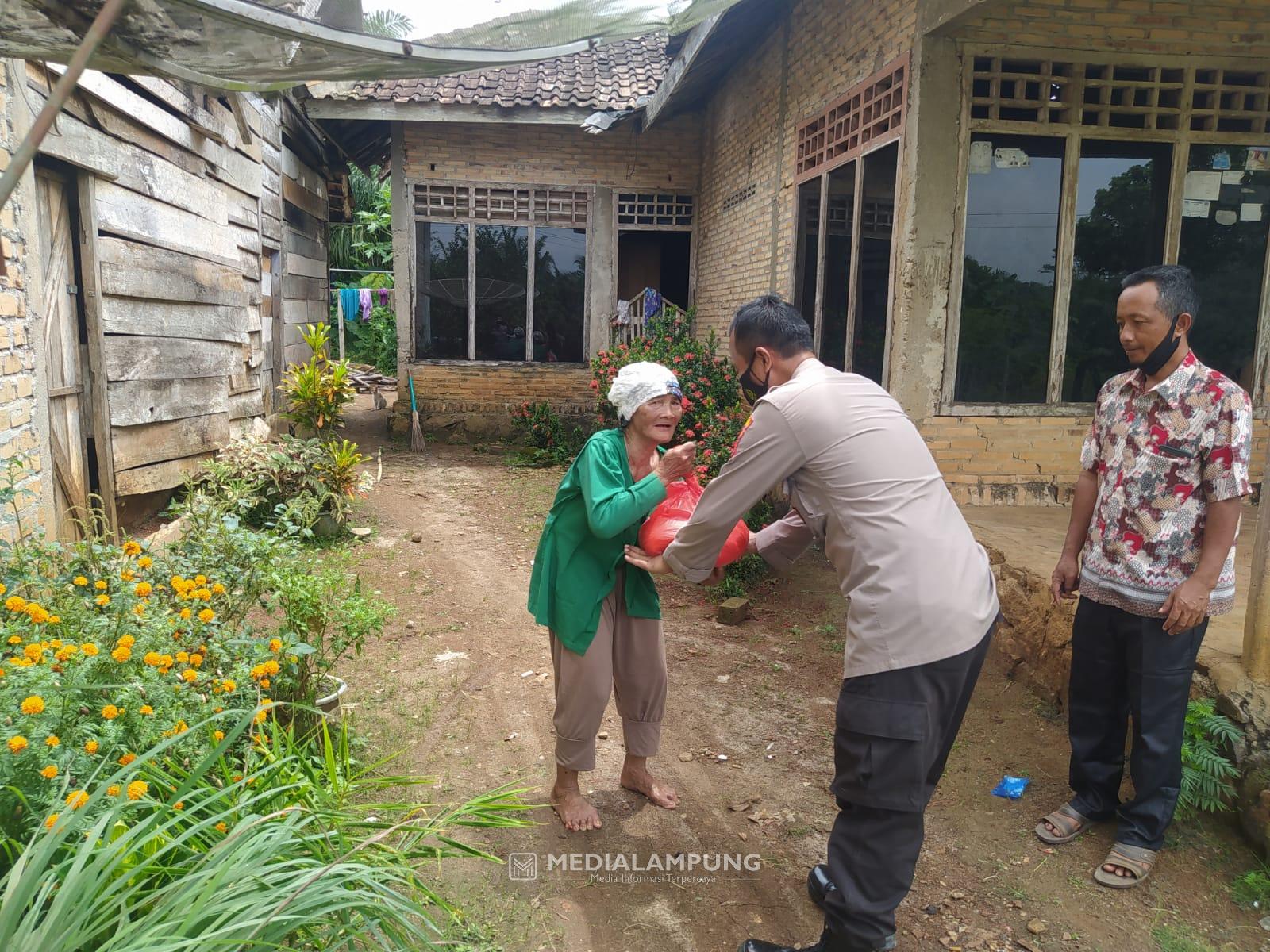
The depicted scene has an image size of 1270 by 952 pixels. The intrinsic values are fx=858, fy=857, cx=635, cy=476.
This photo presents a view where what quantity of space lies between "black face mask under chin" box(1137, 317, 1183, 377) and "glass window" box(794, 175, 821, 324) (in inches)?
184

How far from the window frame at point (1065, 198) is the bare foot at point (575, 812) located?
3.69 m

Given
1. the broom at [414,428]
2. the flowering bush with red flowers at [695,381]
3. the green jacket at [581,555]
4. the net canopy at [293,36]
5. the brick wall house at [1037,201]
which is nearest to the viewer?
the net canopy at [293,36]

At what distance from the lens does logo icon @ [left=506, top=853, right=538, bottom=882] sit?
2930 mm

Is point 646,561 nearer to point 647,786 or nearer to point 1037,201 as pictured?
point 647,786

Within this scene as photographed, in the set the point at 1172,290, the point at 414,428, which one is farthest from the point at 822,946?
the point at 414,428

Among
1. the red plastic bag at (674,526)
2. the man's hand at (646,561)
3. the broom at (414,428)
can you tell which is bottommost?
the broom at (414,428)

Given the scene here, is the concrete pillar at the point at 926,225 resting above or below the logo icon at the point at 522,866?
above

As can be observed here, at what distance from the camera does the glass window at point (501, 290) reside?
38.6 feet

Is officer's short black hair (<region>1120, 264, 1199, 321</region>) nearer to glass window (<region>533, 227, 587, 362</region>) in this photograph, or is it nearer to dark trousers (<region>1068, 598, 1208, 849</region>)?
dark trousers (<region>1068, 598, 1208, 849</region>)

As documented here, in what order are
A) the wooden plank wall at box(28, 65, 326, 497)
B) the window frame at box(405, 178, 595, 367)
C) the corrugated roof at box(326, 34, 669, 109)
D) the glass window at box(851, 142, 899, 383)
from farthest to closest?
the window frame at box(405, 178, 595, 367)
the corrugated roof at box(326, 34, 669, 109)
the glass window at box(851, 142, 899, 383)
the wooden plank wall at box(28, 65, 326, 497)

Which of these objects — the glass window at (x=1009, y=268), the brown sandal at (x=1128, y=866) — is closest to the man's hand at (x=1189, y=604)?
the brown sandal at (x=1128, y=866)

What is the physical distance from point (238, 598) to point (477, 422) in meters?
8.69

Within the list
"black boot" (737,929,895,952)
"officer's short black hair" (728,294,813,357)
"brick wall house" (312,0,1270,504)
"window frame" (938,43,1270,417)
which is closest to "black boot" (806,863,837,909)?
"black boot" (737,929,895,952)

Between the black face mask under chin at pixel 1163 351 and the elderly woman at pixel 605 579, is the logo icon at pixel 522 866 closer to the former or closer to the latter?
the elderly woman at pixel 605 579
